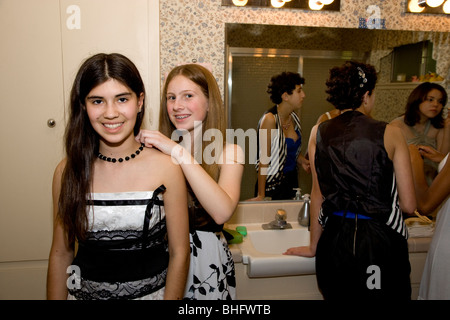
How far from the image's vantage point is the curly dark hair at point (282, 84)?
1.97 metres

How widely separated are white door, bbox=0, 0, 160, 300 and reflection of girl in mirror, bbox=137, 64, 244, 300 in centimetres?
53

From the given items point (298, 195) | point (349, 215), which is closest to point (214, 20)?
point (298, 195)

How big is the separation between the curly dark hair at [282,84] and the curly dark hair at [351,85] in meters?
0.51

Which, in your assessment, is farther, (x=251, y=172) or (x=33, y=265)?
(x=251, y=172)

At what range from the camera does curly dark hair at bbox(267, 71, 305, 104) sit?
1.97 m

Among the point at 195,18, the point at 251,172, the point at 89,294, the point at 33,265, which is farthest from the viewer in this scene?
the point at 251,172

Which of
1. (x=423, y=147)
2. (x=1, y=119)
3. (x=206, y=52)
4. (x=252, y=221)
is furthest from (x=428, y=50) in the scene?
(x=1, y=119)

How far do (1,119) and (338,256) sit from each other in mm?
1664

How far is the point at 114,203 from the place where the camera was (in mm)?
984

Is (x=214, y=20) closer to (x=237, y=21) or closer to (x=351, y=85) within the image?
(x=237, y=21)

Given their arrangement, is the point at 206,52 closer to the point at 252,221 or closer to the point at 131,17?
the point at 131,17

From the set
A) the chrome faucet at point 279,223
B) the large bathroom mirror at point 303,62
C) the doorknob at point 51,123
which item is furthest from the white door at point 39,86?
the chrome faucet at point 279,223

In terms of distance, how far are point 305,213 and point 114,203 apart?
1320 mm

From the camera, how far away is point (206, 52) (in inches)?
75.0
